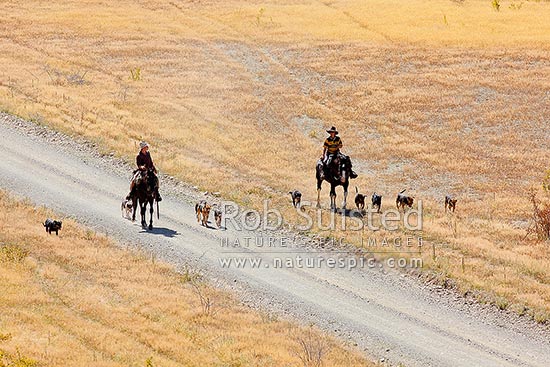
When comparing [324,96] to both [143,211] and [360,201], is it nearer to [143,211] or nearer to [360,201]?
[360,201]

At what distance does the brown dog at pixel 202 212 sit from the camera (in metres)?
31.0

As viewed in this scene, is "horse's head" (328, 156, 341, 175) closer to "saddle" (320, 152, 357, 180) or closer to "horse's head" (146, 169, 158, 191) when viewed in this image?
"saddle" (320, 152, 357, 180)

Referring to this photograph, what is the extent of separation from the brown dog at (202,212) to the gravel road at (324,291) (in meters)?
0.45

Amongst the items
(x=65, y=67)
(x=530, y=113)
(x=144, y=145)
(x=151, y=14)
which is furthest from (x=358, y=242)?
(x=151, y=14)

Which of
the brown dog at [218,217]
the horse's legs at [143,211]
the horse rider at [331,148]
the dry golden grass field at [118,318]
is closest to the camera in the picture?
the dry golden grass field at [118,318]

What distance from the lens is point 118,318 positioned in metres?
22.5

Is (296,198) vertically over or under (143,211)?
over

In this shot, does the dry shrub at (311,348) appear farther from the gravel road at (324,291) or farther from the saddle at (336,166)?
the saddle at (336,166)

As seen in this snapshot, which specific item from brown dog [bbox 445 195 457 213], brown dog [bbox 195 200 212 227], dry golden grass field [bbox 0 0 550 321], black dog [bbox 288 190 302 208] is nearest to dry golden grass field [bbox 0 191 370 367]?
brown dog [bbox 195 200 212 227]

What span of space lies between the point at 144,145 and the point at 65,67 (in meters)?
28.4

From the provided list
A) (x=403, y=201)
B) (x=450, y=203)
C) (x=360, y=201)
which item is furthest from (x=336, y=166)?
(x=450, y=203)

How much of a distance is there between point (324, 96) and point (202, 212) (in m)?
23.7

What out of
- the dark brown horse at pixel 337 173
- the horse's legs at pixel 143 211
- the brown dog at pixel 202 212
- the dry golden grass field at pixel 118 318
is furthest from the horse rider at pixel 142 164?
the dark brown horse at pixel 337 173

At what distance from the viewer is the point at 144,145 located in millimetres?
29516
